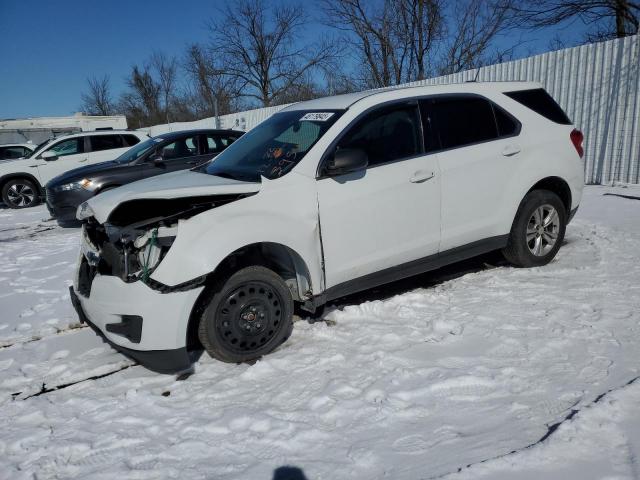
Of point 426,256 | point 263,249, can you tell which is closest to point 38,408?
point 263,249

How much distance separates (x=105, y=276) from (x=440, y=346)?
7.79 feet

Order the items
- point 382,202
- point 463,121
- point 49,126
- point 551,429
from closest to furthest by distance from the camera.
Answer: point 551,429 < point 382,202 < point 463,121 < point 49,126

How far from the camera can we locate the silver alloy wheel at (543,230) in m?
4.68

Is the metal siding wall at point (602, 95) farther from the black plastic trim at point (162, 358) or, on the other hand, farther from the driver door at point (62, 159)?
the driver door at point (62, 159)

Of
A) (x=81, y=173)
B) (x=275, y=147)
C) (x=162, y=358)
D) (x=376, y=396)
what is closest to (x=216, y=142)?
(x=81, y=173)

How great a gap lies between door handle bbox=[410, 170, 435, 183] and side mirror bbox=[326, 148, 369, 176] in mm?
541

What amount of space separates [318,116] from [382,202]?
→ 91 centimetres

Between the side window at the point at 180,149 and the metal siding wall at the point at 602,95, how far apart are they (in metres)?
5.89

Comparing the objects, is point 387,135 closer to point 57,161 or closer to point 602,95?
point 602,95

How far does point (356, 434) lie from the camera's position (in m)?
2.51

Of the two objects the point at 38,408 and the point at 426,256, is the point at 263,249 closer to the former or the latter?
the point at 426,256

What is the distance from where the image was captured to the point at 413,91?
13.4 ft

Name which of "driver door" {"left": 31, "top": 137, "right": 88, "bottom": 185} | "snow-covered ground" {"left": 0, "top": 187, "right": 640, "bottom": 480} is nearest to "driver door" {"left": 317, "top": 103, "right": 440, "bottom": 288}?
"snow-covered ground" {"left": 0, "top": 187, "right": 640, "bottom": 480}

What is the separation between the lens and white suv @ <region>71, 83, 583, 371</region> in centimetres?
303
